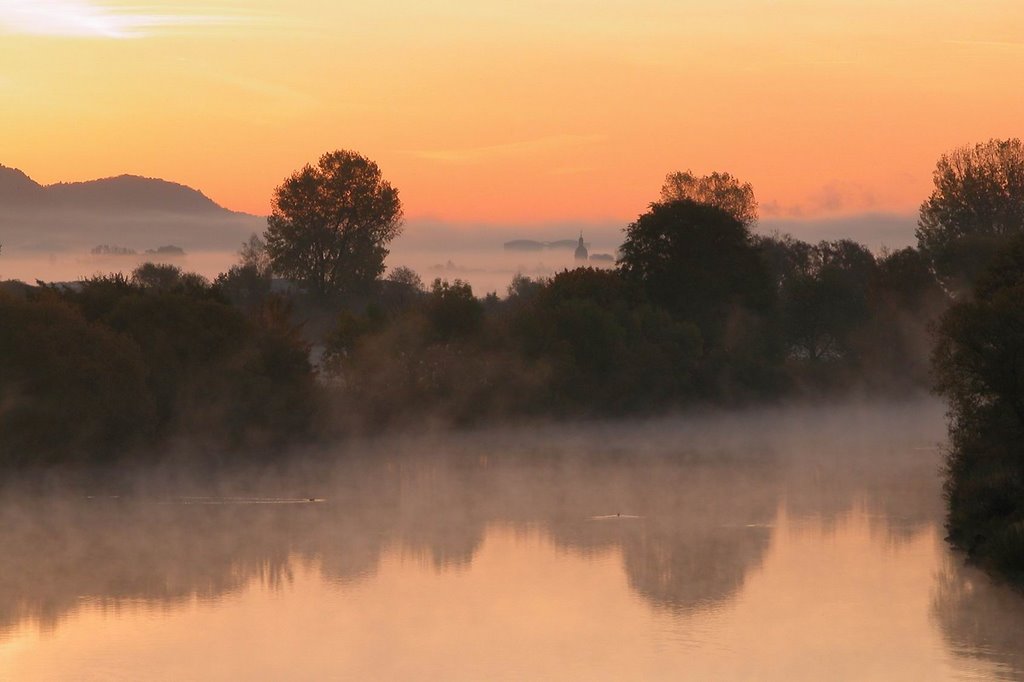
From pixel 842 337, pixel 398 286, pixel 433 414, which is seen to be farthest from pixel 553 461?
pixel 398 286

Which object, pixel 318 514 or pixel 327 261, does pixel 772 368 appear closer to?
pixel 327 261

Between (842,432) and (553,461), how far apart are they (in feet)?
62.4

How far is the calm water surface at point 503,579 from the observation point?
73.2ft

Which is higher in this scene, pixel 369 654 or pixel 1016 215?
pixel 1016 215

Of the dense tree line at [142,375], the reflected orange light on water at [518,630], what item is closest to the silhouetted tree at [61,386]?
the dense tree line at [142,375]

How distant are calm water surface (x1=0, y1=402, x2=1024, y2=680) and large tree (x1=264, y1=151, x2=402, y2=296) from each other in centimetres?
4763

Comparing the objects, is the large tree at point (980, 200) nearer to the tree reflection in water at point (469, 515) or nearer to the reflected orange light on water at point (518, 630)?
the tree reflection in water at point (469, 515)

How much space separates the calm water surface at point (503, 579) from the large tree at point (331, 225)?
47.6m

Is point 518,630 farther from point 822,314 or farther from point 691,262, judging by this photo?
point 822,314

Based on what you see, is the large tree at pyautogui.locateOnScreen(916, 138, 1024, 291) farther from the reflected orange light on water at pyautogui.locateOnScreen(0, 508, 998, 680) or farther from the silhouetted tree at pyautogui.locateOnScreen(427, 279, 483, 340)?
the reflected orange light on water at pyautogui.locateOnScreen(0, 508, 998, 680)

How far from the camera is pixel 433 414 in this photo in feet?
218

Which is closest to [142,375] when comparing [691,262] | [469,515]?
[469,515]

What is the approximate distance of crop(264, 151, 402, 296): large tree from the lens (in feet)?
324

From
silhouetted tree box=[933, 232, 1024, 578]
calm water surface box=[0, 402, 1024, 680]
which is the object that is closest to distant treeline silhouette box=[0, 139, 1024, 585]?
silhouetted tree box=[933, 232, 1024, 578]
